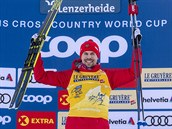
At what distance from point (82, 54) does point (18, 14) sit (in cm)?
89

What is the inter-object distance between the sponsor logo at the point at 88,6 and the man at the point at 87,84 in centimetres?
57

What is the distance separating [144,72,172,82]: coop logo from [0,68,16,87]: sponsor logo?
3.81 feet

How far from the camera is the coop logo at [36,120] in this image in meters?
4.35

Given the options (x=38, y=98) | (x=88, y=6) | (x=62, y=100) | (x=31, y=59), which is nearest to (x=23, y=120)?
(x=38, y=98)

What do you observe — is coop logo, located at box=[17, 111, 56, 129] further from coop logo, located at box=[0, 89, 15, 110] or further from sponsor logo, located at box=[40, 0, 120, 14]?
sponsor logo, located at box=[40, 0, 120, 14]

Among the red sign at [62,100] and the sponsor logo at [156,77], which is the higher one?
the sponsor logo at [156,77]

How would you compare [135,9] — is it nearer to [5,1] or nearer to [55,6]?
[55,6]

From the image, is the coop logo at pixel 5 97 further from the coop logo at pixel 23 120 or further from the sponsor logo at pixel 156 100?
the sponsor logo at pixel 156 100

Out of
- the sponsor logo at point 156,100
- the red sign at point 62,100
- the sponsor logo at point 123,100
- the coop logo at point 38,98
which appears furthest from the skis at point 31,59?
the sponsor logo at point 156,100

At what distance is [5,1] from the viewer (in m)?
4.42

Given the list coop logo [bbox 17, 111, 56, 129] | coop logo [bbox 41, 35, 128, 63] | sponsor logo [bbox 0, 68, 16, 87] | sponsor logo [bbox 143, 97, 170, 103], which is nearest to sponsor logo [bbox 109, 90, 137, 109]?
sponsor logo [bbox 143, 97, 170, 103]

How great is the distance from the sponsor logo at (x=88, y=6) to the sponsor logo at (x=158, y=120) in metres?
0.98

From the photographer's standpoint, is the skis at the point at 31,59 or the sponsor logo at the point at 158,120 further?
the sponsor logo at the point at 158,120

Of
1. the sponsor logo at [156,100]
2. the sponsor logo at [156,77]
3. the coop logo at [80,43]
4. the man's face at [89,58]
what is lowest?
the sponsor logo at [156,100]
